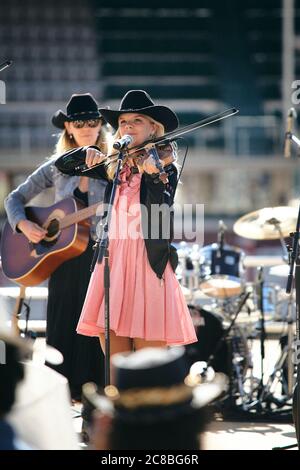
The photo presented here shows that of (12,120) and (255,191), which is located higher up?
(12,120)

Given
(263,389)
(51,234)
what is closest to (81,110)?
(51,234)

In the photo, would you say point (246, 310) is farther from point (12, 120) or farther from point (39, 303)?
point (12, 120)

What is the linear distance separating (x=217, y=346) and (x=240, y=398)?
37 centimetres

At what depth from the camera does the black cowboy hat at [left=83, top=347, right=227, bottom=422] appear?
2.02m

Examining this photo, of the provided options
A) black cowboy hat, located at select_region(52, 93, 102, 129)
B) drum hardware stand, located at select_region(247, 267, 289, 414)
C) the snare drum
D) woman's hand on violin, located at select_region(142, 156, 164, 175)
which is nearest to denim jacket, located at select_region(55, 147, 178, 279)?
woman's hand on violin, located at select_region(142, 156, 164, 175)

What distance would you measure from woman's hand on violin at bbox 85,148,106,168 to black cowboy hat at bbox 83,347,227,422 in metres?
1.96

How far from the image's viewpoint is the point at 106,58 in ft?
128

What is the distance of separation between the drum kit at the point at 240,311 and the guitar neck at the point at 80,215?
1.20 metres

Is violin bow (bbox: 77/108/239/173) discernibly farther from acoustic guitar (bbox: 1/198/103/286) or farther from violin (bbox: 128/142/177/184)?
acoustic guitar (bbox: 1/198/103/286)

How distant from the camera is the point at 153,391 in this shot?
2078 mm

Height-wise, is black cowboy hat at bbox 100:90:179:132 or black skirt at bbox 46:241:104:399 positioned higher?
black cowboy hat at bbox 100:90:179:132

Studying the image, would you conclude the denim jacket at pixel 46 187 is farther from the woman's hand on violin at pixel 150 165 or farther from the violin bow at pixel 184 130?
the woman's hand on violin at pixel 150 165

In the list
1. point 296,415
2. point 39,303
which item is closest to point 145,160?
point 296,415

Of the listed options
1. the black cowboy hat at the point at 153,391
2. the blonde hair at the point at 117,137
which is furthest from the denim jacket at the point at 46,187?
the black cowboy hat at the point at 153,391
